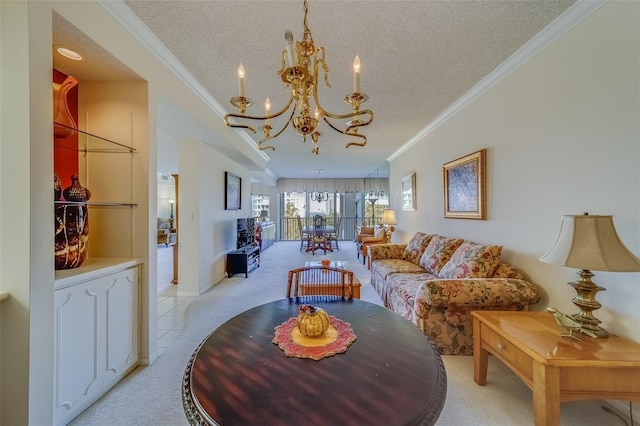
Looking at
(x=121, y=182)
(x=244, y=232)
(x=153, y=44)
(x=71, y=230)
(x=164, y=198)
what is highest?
(x=153, y=44)

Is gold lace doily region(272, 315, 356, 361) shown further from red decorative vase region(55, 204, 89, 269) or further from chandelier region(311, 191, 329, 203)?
chandelier region(311, 191, 329, 203)

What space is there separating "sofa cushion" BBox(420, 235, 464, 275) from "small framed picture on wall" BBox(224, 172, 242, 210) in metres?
3.52

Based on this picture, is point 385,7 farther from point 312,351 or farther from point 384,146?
point 384,146

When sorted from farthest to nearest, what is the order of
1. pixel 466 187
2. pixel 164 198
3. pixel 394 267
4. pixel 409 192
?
pixel 164 198
pixel 409 192
pixel 394 267
pixel 466 187

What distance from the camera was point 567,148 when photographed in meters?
1.89

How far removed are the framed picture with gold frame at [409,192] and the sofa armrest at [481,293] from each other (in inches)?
115

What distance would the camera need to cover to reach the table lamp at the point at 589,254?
4.45ft

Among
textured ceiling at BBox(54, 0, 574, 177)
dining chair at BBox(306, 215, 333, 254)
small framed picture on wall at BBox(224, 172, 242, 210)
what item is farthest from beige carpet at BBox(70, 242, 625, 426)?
dining chair at BBox(306, 215, 333, 254)

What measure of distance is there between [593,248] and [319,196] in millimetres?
8893

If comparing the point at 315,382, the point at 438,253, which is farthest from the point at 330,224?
the point at 315,382

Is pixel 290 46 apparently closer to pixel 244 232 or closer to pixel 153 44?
pixel 153 44

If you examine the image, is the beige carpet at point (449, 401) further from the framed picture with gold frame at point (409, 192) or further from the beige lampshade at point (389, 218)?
the beige lampshade at point (389, 218)

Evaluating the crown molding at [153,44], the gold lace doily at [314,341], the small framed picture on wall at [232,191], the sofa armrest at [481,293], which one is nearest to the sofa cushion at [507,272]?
the sofa armrest at [481,293]

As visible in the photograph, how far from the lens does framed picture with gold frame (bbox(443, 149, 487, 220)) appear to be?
281cm
